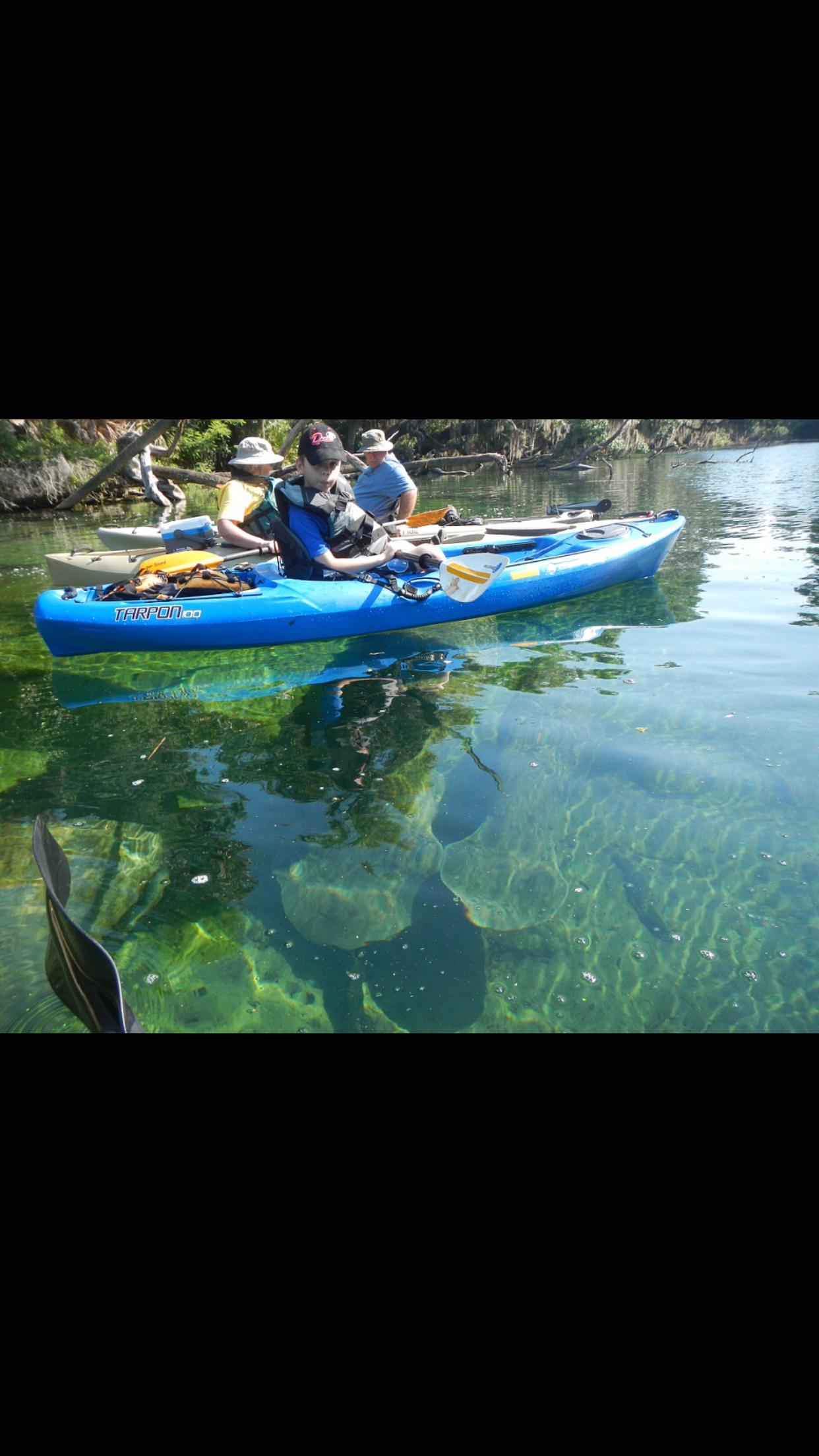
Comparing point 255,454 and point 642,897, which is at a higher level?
point 255,454

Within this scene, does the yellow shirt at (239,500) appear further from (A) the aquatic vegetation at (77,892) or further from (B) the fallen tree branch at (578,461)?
(B) the fallen tree branch at (578,461)

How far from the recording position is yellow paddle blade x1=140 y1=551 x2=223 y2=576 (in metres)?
6.98

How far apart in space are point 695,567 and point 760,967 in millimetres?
7769

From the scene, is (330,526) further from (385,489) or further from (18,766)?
(18,766)

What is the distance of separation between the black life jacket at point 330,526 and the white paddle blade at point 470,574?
74 centimetres

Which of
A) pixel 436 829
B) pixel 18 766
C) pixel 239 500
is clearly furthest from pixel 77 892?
pixel 239 500

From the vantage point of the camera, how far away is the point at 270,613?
21.3ft

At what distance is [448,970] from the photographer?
9.57 ft

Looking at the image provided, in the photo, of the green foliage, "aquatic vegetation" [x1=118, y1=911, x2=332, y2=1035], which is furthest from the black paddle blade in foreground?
the green foliage

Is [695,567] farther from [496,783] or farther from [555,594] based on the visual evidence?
[496,783]

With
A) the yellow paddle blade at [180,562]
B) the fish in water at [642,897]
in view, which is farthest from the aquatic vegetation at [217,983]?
the yellow paddle blade at [180,562]

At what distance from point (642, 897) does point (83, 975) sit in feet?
7.93

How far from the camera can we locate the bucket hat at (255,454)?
700cm
